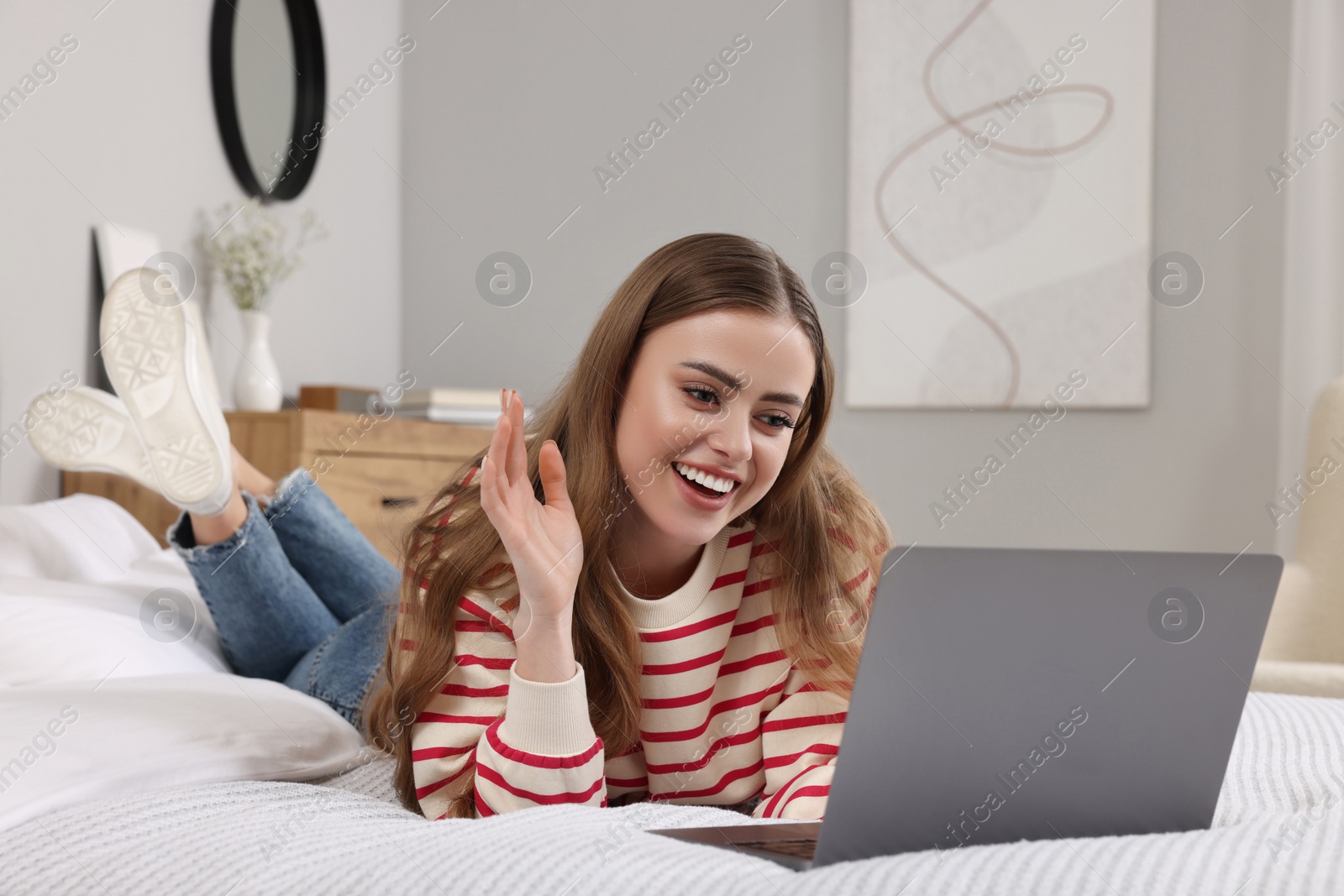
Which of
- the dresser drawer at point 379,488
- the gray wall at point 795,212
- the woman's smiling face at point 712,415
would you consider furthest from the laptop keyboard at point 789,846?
the gray wall at point 795,212

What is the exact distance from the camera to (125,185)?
71.2 inches

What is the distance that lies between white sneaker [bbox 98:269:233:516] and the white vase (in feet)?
2.31

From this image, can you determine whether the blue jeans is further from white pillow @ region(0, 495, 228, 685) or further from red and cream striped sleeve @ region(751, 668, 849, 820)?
red and cream striped sleeve @ region(751, 668, 849, 820)

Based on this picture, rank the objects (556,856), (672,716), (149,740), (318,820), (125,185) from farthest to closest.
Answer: (125,185) → (672,716) → (149,740) → (318,820) → (556,856)

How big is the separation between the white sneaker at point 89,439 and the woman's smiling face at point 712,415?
0.78m

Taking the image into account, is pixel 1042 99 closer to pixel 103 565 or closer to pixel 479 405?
pixel 479 405

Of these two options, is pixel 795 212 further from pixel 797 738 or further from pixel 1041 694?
pixel 1041 694

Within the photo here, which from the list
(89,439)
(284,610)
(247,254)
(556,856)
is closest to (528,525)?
(556,856)

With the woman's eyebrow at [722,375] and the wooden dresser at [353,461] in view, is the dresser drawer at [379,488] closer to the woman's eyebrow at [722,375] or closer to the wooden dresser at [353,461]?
the wooden dresser at [353,461]

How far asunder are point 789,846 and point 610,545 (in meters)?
0.41

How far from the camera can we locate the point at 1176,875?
1.66 ft

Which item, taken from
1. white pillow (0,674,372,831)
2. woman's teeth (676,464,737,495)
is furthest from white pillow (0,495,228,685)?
woman's teeth (676,464,737,495)

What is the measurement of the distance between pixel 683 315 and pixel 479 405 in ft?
4.85

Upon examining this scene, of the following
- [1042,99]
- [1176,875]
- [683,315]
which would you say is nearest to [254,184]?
[683,315]
